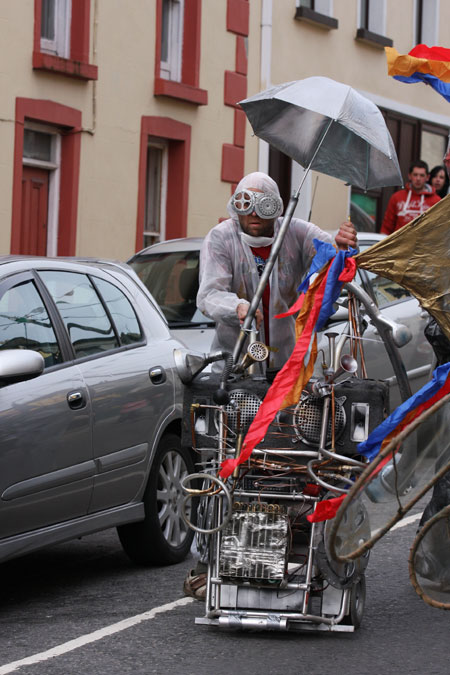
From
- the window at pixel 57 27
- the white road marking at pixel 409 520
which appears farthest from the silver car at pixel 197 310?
the window at pixel 57 27

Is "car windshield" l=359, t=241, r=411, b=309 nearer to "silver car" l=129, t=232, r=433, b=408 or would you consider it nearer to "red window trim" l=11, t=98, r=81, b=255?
"silver car" l=129, t=232, r=433, b=408

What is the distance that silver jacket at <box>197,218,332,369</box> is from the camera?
6.45 metres

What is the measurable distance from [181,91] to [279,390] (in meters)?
12.4

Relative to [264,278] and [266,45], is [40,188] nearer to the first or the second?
[266,45]

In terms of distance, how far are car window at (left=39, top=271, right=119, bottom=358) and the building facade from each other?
6.30 metres

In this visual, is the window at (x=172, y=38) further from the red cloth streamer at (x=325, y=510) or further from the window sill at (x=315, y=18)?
the red cloth streamer at (x=325, y=510)

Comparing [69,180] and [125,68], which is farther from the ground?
[125,68]

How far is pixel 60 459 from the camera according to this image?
20.5ft

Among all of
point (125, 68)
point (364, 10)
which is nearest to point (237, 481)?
point (125, 68)

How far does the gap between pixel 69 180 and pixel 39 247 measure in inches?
33.4

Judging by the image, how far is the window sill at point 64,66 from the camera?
1514 centimetres

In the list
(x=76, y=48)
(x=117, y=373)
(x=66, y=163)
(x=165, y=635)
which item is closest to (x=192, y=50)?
(x=76, y=48)

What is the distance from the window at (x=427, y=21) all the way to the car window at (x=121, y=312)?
18416 mm

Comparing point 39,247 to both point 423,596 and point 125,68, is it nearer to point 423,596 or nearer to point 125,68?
point 125,68
